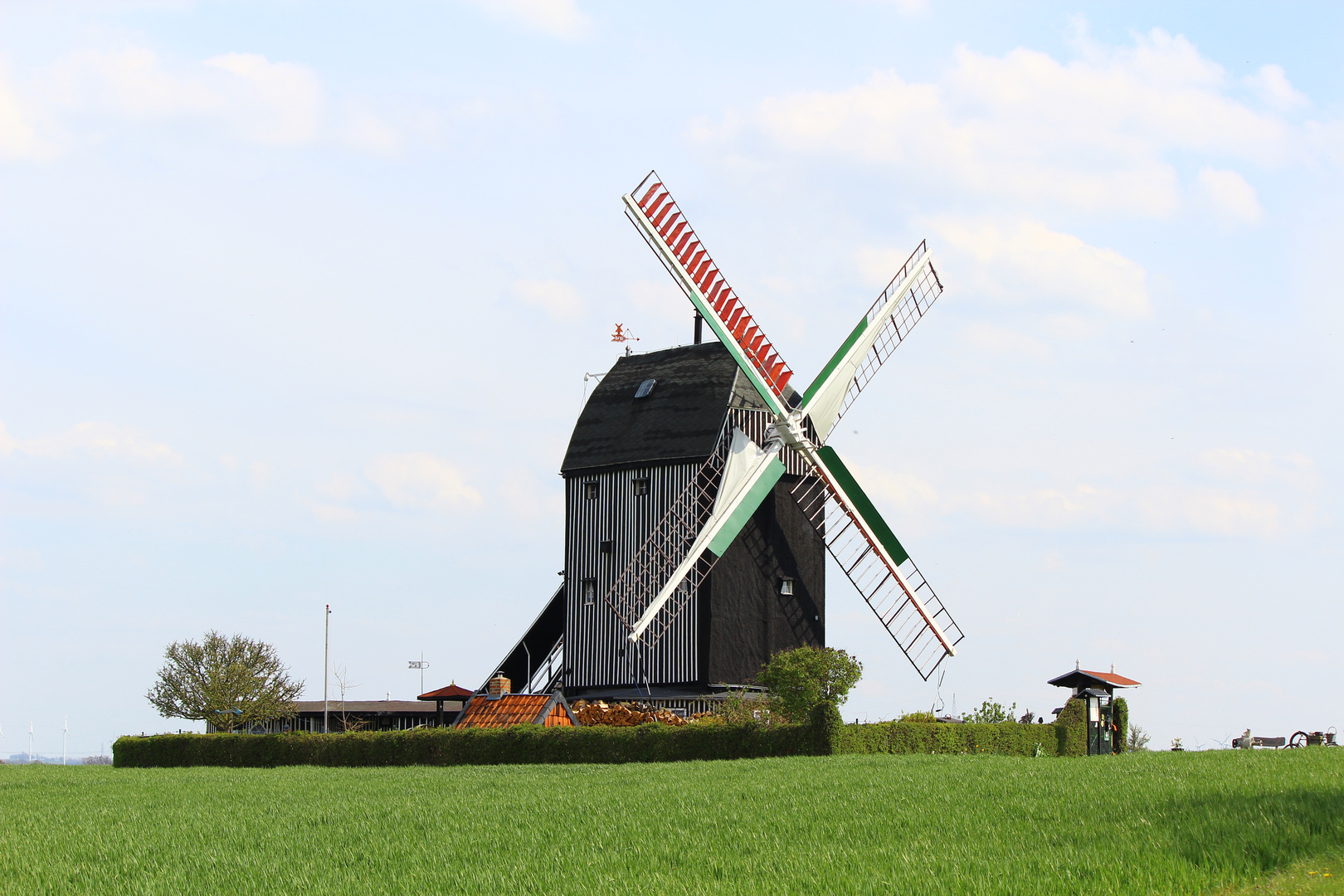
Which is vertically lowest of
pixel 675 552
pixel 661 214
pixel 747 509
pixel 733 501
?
pixel 675 552

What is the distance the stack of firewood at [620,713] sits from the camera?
31.2m

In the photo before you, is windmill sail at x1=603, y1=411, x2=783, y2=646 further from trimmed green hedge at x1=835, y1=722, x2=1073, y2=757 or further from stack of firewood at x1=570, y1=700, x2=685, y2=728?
trimmed green hedge at x1=835, y1=722, x2=1073, y2=757

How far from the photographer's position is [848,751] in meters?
24.6

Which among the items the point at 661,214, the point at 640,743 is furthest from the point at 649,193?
the point at 640,743

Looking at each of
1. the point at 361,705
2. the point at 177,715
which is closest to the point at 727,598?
the point at 361,705

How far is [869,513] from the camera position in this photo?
33.7m

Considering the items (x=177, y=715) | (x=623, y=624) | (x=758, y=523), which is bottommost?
(x=177, y=715)

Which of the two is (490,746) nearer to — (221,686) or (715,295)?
(715,295)

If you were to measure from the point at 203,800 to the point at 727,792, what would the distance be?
8359 mm

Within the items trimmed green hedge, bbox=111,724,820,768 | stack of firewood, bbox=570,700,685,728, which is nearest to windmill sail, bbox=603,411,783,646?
stack of firewood, bbox=570,700,685,728

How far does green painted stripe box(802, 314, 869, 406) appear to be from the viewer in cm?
3325

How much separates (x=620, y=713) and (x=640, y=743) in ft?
16.9

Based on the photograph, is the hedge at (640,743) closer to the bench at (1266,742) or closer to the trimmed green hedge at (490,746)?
the trimmed green hedge at (490,746)

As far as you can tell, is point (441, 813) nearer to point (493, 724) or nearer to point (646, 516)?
point (493, 724)
